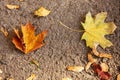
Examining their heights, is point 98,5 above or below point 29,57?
above

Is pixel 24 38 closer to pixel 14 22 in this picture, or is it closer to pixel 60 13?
pixel 14 22

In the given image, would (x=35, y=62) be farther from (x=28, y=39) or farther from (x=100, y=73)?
(x=100, y=73)

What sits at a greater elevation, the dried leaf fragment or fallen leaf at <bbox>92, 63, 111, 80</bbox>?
the dried leaf fragment

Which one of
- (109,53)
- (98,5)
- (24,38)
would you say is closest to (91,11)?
(98,5)

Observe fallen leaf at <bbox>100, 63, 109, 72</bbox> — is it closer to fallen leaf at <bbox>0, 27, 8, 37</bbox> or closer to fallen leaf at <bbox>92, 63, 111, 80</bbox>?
fallen leaf at <bbox>92, 63, 111, 80</bbox>

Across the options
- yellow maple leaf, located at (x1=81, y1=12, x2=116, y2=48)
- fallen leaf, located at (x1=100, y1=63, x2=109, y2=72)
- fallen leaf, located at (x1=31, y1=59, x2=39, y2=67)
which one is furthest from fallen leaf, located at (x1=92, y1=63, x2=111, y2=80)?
fallen leaf, located at (x1=31, y1=59, x2=39, y2=67)

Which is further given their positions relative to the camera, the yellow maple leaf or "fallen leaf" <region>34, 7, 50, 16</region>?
"fallen leaf" <region>34, 7, 50, 16</region>

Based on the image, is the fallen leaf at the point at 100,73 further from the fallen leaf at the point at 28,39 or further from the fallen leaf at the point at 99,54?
the fallen leaf at the point at 28,39

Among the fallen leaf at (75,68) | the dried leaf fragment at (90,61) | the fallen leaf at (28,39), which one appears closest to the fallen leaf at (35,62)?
the fallen leaf at (28,39)
